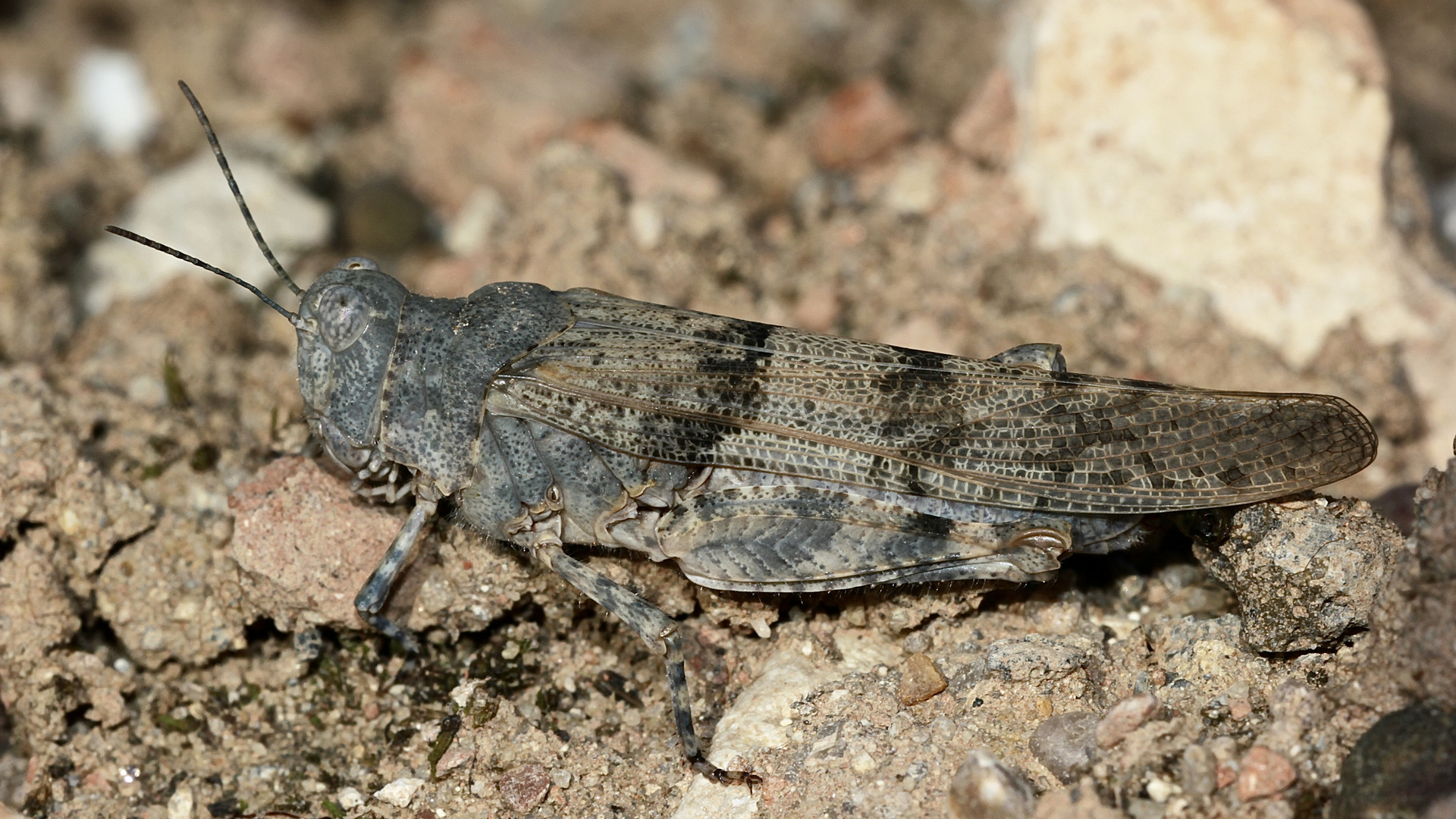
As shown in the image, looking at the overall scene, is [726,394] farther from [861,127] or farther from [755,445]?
[861,127]

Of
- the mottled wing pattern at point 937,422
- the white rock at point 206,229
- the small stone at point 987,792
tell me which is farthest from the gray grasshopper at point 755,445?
the white rock at point 206,229

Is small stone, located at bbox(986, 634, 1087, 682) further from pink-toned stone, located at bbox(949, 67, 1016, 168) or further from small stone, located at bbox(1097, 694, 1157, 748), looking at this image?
pink-toned stone, located at bbox(949, 67, 1016, 168)

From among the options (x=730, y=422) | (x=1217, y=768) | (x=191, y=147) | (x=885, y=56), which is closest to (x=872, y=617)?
(x=730, y=422)

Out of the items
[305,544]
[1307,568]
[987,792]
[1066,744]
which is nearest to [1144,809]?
[1066,744]

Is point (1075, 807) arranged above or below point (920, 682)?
below

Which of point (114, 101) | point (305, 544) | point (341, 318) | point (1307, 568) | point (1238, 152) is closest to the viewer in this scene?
point (1307, 568)

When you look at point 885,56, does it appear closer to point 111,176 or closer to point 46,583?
point 111,176
